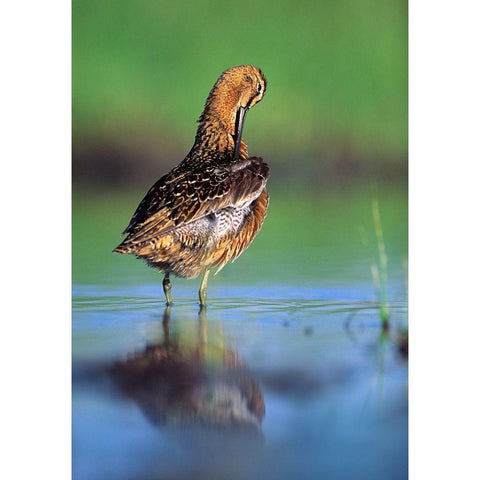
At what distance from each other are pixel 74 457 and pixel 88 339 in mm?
471

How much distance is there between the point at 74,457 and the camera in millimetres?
4086

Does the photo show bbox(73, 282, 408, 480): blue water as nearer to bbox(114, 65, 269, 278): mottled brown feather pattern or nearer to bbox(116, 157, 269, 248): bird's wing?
bbox(114, 65, 269, 278): mottled brown feather pattern

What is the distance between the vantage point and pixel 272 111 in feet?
14.5

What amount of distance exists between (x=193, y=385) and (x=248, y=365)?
0.78ft

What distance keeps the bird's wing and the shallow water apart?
15 cm

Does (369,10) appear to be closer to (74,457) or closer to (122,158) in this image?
(122,158)

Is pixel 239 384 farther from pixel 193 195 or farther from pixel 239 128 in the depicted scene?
pixel 239 128

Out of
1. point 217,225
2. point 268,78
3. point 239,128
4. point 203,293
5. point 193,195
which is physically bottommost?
point 203,293

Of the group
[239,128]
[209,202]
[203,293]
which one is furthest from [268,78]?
[203,293]

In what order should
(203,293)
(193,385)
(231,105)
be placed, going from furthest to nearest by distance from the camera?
(231,105)
(203,293)
(193,385)

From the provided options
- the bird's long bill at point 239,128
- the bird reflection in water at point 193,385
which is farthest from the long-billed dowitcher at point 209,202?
the bird reflection in water at point 193,385

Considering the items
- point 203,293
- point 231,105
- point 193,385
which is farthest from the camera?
point 231,105

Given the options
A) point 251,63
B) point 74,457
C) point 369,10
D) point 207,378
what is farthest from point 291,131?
point 74,457
